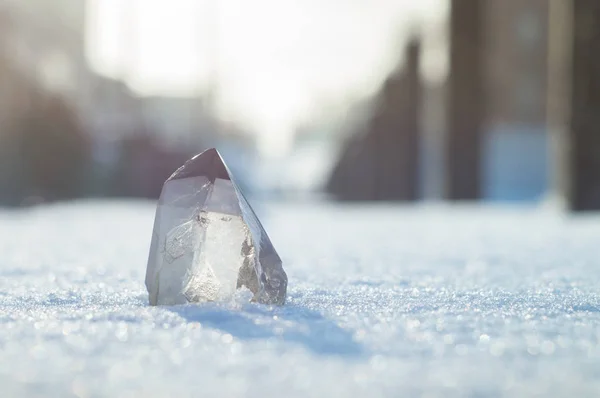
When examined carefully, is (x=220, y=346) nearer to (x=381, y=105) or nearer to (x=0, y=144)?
(x=0, y=144)

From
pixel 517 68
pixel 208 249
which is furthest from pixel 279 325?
pixel 517 68

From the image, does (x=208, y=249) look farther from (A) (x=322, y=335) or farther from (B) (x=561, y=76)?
(B) (x=561, y=76)

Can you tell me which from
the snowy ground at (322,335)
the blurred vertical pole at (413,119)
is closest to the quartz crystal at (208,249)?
the snowy ground at (322,335)

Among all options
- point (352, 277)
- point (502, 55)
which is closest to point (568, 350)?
point (352, 277)

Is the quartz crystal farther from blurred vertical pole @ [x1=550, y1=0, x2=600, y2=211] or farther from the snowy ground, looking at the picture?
blurred vertical pole @ [x1=550, y1=0, x2=600, y2=211]

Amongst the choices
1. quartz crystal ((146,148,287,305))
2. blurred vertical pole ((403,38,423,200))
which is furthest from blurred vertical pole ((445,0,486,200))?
quartz crystal ((146,148,287,305))

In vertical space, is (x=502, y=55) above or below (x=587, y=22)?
above
